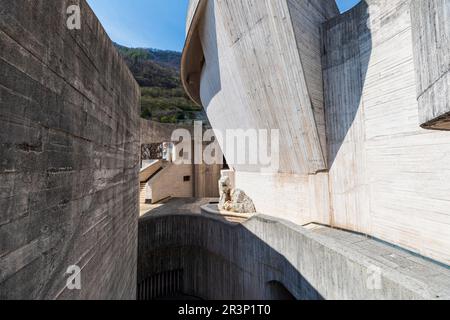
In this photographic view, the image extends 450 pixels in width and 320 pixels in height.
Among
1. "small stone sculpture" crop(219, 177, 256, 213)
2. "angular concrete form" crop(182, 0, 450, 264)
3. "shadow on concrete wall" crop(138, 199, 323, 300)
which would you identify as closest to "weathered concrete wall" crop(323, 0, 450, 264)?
"angular concrete form" crop(182, 0, 450, 264)

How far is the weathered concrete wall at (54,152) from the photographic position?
4.10 ft

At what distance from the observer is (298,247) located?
12.9 feet

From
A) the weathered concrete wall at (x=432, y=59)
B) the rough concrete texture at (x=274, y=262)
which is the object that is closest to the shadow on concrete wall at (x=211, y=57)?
the rough concrete texture at (x=274, y=262)

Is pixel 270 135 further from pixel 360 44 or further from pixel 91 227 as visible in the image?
pixel 91 227

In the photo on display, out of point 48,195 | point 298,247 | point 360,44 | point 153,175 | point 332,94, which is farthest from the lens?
point 153,175

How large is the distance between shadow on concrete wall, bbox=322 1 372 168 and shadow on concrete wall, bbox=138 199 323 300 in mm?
3520

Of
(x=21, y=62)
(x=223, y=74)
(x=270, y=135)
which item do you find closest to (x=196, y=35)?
(x=223, y=74)

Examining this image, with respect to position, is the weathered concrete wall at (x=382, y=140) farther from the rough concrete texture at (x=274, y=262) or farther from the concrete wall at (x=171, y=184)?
the concrete wall at (x=171, y=184)

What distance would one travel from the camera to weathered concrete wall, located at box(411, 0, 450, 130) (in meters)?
1.60

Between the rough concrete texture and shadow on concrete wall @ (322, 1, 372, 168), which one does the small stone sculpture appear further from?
shadow on concrete wall @ (322, 1, 372, 168)

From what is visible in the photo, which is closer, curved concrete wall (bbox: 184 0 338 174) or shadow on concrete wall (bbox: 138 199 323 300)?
shadow on concrete wall (bbox: 138 199 323 300)

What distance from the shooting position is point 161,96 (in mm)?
31516

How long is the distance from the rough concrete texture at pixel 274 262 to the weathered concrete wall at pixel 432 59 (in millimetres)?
1866

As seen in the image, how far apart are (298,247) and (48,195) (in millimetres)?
4019
